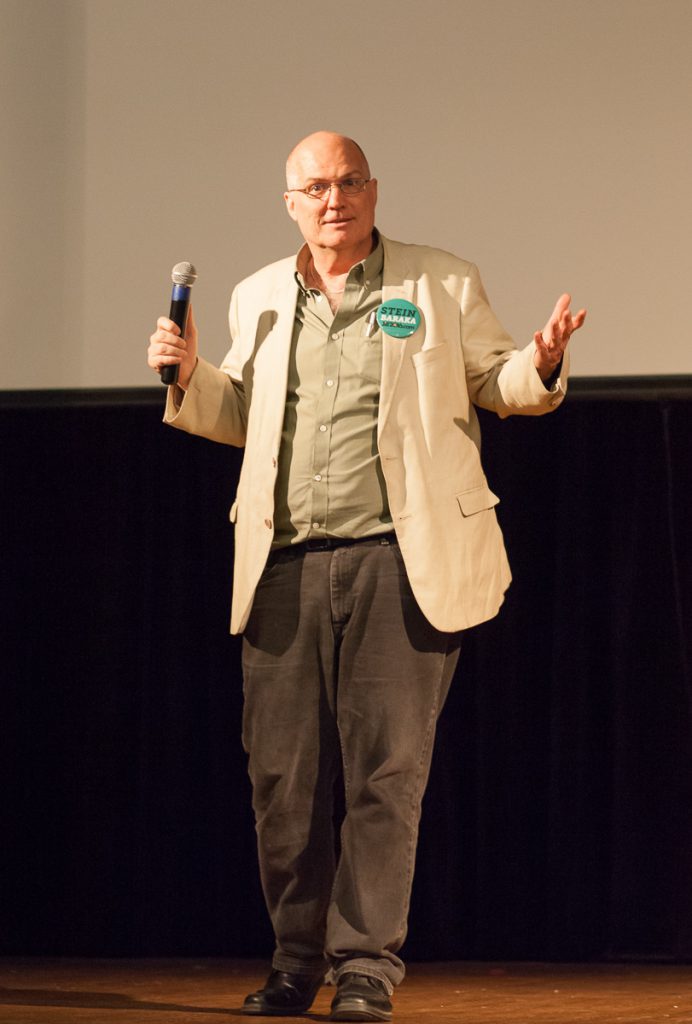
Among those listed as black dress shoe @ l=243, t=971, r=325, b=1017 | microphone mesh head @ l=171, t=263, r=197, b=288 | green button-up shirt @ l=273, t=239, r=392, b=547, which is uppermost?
microphone mesh head @ l=171, t=263, r=197, b=288

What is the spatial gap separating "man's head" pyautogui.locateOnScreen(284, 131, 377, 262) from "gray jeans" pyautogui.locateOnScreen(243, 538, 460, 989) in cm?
52

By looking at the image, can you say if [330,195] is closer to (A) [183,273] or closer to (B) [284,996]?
(A) [183,273]

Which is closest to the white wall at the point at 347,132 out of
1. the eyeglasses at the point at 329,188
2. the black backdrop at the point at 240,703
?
the black backdrop at the point at 240,703

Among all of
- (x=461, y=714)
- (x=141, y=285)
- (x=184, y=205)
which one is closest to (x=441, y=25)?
(x=184, y=205)

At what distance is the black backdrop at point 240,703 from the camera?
3002 mm

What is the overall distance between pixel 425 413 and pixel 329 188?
41 centimetres

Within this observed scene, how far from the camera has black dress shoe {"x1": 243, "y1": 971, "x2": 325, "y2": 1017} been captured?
6.98 ft

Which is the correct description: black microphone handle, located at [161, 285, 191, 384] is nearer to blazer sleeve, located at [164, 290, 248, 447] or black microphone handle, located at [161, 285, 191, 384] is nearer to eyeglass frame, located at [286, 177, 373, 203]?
blazer sleeve, located at [164, 290, 248, 447]

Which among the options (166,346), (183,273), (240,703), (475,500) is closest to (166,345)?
(166,346)

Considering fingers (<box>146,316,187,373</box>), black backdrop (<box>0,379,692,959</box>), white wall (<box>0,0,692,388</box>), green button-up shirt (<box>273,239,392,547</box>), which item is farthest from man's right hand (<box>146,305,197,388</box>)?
black backdrop (<box>0,379,692,959</box>)

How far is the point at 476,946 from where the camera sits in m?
3.06

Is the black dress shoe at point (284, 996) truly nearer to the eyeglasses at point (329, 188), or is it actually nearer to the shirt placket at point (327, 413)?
the shirt placket at point (327, 413)

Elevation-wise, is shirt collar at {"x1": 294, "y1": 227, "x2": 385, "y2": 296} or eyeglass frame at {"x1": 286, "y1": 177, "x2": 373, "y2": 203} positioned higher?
eyeglass frame at {"x1": 286, "y1": 177, "x2": 373, "y2": 203}

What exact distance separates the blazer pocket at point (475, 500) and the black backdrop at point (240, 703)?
0.86 m
